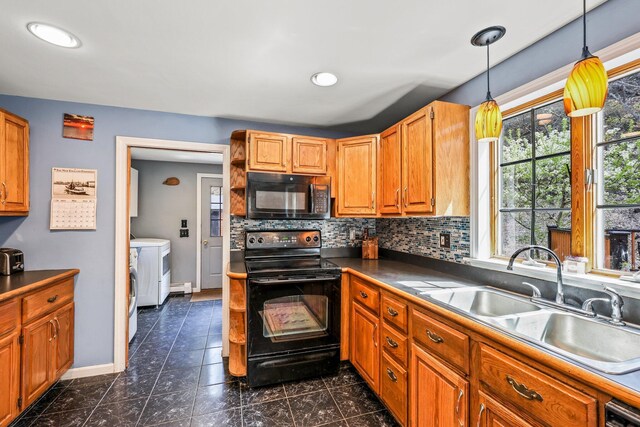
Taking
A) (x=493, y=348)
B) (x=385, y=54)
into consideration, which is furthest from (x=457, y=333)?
(x=385, y=54)

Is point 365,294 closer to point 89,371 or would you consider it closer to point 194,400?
point 194,400

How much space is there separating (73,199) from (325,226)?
2.17 m

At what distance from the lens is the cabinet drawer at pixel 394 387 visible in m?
1.66

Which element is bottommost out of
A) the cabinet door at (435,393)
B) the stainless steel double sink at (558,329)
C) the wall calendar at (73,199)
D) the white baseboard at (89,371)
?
the white baseboard at (89,371)

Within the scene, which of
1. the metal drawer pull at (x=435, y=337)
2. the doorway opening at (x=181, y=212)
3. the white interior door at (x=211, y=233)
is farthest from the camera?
the white interior door at (x=211, y=233)

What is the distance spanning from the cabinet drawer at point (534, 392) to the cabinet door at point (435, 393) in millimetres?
157

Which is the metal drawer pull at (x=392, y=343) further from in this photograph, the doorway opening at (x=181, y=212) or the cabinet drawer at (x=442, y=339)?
the doorway opening at (x=181, y=212)

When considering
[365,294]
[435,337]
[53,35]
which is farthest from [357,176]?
[53,35]

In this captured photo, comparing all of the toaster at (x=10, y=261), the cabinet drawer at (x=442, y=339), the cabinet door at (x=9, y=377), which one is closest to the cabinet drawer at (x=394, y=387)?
the cabinet drawer at (x=442, y=339)

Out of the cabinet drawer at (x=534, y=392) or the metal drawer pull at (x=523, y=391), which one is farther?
the metal drawer pull at (x=523, y=391)

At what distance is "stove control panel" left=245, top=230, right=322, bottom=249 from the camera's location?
2725 mm

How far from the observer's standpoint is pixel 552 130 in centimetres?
164

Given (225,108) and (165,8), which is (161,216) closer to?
(225,108)

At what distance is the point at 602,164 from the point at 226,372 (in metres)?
2.85
